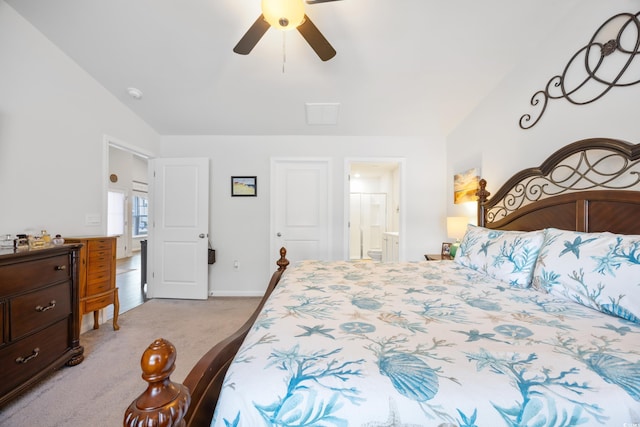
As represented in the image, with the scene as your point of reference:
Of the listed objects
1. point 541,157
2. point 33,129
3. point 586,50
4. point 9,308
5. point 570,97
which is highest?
point 586,50

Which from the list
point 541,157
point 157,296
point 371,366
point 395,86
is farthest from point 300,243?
point 371,366

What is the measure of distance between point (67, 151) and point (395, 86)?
3284 mm

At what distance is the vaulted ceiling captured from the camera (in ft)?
6.22

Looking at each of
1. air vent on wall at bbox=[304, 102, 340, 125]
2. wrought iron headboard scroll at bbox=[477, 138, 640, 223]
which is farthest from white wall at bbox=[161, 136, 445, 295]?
wrought iron headboard scroll at bbox=[477, 138, 640, 223]

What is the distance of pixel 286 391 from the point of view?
1.98 feet

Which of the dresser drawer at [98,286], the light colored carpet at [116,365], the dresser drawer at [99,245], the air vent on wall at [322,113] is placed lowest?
the light colored carpet at [116,365]

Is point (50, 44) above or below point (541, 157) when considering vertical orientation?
above

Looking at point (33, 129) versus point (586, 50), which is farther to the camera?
point (33, 129)

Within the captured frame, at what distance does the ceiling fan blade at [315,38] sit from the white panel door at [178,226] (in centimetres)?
235

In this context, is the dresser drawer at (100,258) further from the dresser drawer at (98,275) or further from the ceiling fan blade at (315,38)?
the ceiling fan blade at (315,38)

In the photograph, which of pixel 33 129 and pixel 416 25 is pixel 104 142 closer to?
pixel 33 129

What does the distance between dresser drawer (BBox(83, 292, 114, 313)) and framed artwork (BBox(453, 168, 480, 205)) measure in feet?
12.9

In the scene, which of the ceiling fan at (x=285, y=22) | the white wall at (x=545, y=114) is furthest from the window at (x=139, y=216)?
the white wall at (x=545, y=114)

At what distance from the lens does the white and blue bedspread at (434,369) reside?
0.57 meters
